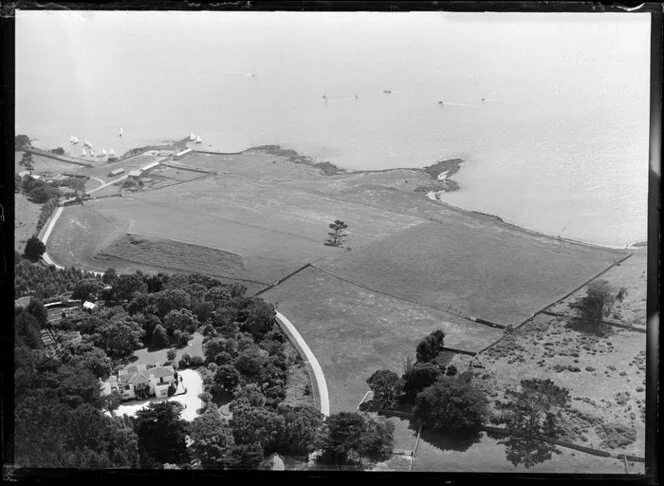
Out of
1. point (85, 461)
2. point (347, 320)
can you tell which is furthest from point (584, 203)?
point (85, 461)

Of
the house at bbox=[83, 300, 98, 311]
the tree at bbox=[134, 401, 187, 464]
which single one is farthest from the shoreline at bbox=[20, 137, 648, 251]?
the tree at bbox=[134, 401, 187, 464]

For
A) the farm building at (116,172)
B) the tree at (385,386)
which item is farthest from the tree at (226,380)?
the farm building at (116,172)

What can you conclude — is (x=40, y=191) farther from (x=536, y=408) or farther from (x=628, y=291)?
(x=628, y=291)

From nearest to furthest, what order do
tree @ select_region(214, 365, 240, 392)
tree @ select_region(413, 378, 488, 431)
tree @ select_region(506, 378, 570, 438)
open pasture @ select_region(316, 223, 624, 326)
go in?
tree @ select_region(506, 378, 570, 438)
tree @ select_region(413, 378, 488, 431)
tree @ select_region(214, 365, 240, 392)
open pasture @ select_region(316, 223, 624, 326)

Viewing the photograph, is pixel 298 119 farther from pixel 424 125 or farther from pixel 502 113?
pixel 502 113

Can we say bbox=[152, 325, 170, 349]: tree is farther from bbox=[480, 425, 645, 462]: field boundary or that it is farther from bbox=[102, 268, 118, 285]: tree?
bbox=[480, 425, 645, 462]: field boundary

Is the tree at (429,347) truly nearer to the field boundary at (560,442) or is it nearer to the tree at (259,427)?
the field boundary at (560,442)

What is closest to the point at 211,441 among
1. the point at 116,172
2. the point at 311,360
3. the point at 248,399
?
the point at 248,399
